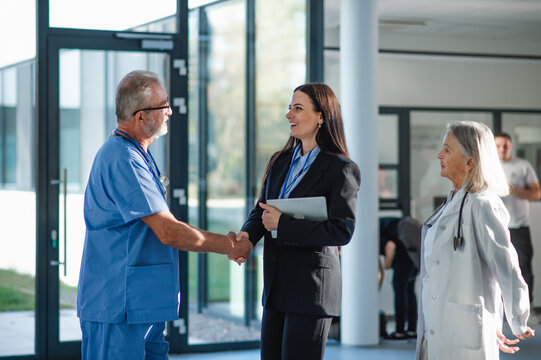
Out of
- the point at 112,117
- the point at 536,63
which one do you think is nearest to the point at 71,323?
the point at 112,117

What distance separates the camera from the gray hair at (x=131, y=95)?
3035 millimetres

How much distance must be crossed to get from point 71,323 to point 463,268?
3469 mm

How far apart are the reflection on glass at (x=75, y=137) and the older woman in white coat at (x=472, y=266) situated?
125 inches

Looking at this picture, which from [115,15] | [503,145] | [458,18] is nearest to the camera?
[115,15]

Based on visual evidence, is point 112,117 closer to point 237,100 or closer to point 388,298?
point 237,100

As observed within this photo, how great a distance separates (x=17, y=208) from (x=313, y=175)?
3.08 metres

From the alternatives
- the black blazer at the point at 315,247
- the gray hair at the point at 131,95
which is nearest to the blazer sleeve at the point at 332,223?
the black blazer at the point at 315,247

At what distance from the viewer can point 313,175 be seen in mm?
3107

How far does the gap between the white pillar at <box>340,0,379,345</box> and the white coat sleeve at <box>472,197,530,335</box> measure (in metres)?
3.28

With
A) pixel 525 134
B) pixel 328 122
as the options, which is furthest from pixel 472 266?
pixel 525 134

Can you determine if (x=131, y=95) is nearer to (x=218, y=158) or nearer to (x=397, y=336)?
(x=218, y=158)

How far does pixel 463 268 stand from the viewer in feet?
9.48

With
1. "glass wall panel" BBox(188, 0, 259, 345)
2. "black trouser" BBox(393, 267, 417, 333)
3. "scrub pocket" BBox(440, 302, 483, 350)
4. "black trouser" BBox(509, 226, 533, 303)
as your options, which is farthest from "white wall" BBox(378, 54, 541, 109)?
"scrub pocket" BBox(440, 302, 483, 350)

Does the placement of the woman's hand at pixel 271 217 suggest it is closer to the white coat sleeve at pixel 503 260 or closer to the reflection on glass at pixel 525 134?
the white coat sleeve at pixel 503 260
